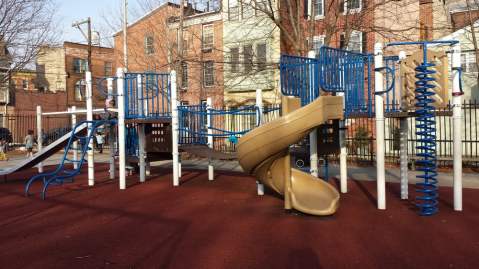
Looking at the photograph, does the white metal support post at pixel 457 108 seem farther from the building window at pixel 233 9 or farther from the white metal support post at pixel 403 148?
the building window at pixel 233 9

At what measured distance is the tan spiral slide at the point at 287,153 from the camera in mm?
6133

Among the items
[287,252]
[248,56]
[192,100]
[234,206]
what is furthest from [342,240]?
[192,100]

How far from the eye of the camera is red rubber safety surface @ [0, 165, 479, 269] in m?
4.80

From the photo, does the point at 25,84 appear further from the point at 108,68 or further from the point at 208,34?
the point at 208,34

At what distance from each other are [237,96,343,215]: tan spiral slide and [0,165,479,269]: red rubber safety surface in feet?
0.93

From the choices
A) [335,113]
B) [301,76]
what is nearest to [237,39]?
[301,76]

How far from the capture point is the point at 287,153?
23.2 ft

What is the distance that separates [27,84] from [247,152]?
47.0 metres

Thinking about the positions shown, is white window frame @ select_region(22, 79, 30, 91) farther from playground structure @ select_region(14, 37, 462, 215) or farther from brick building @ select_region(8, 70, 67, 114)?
playground structure @ select_region(14, 37, 462, 215)

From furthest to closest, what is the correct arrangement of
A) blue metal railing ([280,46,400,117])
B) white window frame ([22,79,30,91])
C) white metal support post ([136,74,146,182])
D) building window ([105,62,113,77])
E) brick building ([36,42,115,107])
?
building window ([105,62,113,77]) → brick building ([36,42,115,107]) → white window frame ([22,79,30,91]) → white metal support post ([136,74,146,182]) → blue metal railing ([280,46,400,117])

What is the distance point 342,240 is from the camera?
5.55m

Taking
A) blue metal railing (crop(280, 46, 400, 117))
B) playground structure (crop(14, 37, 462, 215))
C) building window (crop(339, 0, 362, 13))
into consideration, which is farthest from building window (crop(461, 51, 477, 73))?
blue metal railing (crop(280, 46, 400, 117))

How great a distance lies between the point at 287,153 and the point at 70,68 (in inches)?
1814

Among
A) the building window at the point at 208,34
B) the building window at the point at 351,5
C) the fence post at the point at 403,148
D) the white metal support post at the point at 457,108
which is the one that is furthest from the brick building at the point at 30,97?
the white metal support post at the point at 457,108
